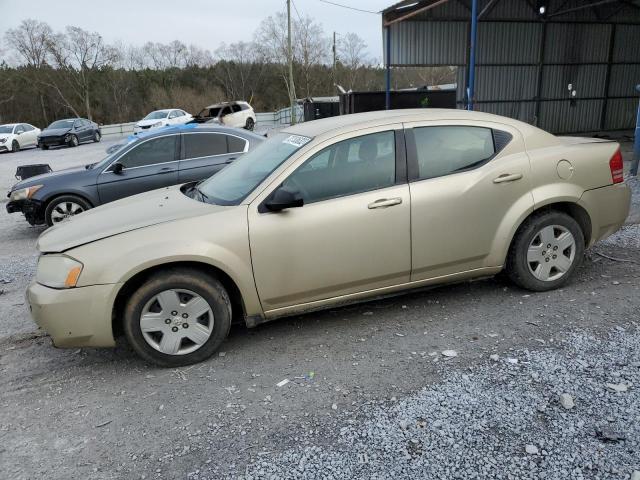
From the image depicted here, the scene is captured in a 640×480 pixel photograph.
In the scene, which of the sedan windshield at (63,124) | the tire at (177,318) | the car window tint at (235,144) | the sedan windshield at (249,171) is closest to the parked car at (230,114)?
the sedan windshield at (63,124)

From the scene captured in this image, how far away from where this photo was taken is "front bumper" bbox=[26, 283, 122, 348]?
3.39m

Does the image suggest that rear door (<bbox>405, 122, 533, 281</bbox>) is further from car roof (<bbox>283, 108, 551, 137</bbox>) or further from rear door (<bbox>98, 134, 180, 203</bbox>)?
rear door (<bbox>98, 134, 180, 203</bbox>)

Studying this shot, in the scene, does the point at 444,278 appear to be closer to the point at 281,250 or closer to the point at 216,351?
the point at 281,250

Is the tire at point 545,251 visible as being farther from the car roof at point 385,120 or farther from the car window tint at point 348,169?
the car window tint at point 348,169

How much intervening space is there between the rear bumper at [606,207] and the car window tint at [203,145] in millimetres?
5366

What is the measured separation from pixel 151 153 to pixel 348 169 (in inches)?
Result: 188

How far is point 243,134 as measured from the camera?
8.31m

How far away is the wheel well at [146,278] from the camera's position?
3529mm

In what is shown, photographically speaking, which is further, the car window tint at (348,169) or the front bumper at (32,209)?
the front bumper at (32,209)

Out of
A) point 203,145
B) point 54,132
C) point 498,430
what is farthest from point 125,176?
point 54,132

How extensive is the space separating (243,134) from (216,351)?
5.21 metres

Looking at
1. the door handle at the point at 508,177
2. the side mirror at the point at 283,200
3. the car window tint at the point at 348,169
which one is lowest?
the door handle at the point at 508,177

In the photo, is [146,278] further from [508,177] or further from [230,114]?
[230,114]

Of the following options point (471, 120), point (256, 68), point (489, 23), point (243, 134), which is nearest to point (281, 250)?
point (471, 120)
